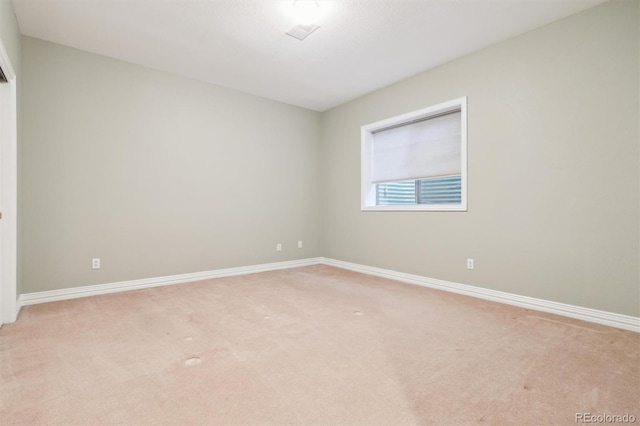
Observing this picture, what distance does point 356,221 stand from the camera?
492 centimetres

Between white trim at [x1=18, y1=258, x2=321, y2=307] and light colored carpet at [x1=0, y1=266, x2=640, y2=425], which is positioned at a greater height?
white trim at [x1=18, y1=258, x2=321, y2=307]

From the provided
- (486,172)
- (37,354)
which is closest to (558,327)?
(486,172)

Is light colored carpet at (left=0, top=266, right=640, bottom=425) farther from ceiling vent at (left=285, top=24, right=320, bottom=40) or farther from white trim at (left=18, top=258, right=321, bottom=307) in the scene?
ceiling vent at (left=285, top=24, right=320, bottom=40)

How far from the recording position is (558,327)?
8.21 ft

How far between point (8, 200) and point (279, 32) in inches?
109

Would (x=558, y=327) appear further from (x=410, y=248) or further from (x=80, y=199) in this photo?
(x=80, y=199)

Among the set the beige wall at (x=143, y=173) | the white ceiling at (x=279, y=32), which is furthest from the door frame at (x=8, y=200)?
the white ceiling at (x=279, y=32)

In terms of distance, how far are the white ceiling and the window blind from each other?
0.71 m

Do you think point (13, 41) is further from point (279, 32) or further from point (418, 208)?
point (418, 208)

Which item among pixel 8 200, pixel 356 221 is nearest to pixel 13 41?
pixel 8 200

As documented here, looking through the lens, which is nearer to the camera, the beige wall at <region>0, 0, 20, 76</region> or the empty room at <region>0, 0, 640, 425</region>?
the empty room at <region>0, 0, 640, 425</region>

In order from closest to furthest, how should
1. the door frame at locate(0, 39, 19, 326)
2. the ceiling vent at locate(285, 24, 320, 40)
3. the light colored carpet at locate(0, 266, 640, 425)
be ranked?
the light colored carpet at locate(0, 266, 640, 425) < the door frame at locate(0, 39, 19, 326) < the ceiling vent at locate(285, 24, 320, 40)

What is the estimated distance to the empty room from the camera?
5.48 ft

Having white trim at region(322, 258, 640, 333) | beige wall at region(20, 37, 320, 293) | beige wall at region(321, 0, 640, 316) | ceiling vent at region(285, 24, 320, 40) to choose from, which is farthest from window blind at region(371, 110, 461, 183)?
ceiling vent at region(285, 24, 320, 40)
